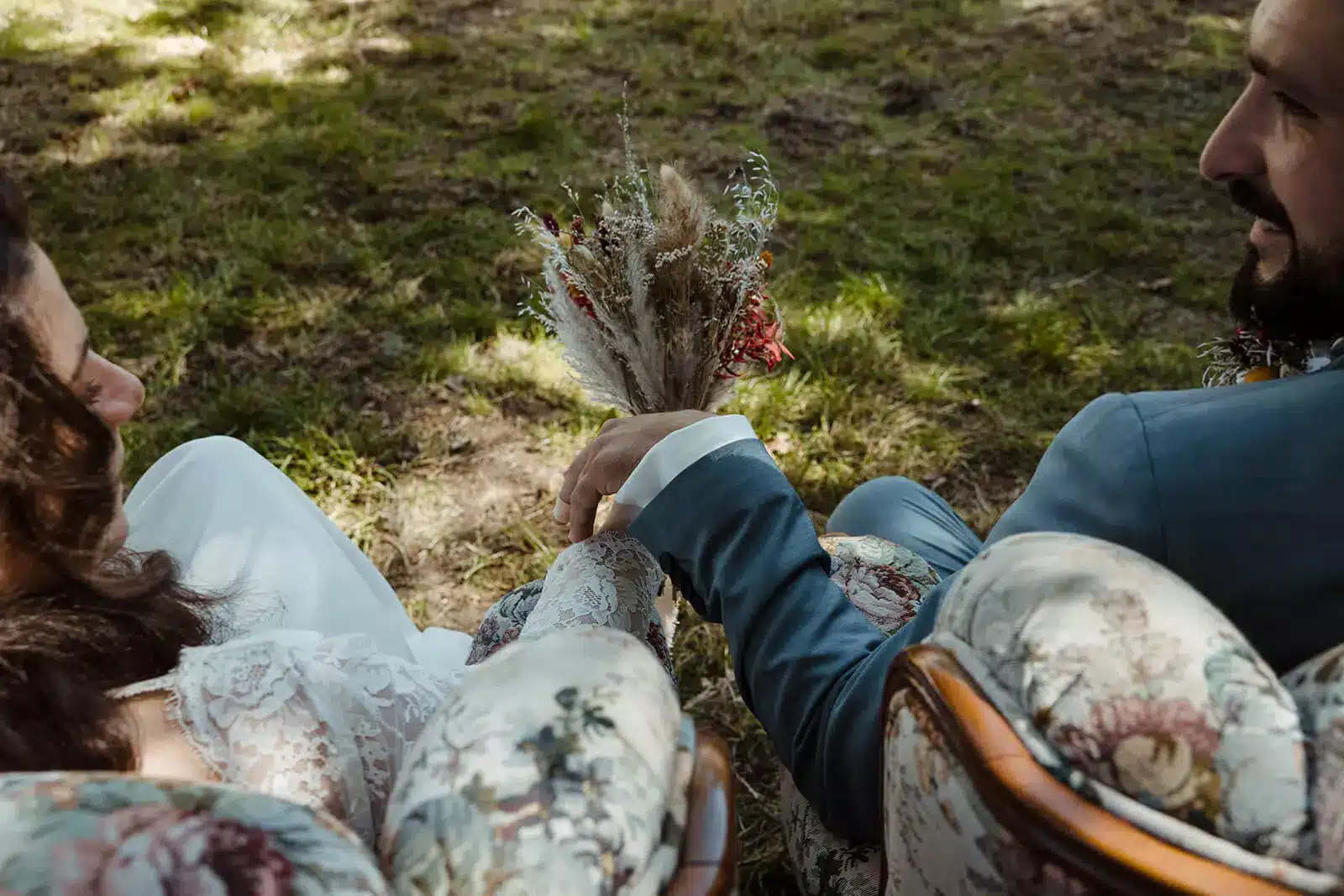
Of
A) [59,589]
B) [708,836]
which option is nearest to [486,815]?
[708,836]

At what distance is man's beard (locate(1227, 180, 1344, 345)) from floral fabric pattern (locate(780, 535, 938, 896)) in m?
0.60

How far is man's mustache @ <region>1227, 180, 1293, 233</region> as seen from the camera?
127 centimetres

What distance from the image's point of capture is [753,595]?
1194mm

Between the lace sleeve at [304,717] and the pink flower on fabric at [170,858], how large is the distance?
406 millimetres

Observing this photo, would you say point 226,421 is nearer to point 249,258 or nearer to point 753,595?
point 249,258

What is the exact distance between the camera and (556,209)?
361 cm

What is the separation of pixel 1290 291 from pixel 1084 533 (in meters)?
0.52

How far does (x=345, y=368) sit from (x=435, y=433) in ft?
1.39

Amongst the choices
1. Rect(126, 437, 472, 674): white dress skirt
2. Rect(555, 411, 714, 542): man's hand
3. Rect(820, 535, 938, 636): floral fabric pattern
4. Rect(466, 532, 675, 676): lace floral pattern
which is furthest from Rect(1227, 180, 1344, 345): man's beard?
Rect(126, 437, 472, 674): white dress skirt

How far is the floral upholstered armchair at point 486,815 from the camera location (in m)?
0.55

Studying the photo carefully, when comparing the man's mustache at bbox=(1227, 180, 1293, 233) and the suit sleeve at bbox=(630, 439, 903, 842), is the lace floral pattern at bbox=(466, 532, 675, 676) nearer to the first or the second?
the suit sleeve at bbox=(630, 439, 903, 842)

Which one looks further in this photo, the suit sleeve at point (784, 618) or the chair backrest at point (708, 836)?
the suit sleeve at point (784, 618)

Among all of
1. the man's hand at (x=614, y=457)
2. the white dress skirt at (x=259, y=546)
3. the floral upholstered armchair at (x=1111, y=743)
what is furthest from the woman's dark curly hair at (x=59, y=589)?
the floral upholstered armchair at (x=1111, y=743)

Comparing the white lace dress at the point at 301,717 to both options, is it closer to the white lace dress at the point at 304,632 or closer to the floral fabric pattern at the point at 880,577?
the white lace dress at the point at 304,632
